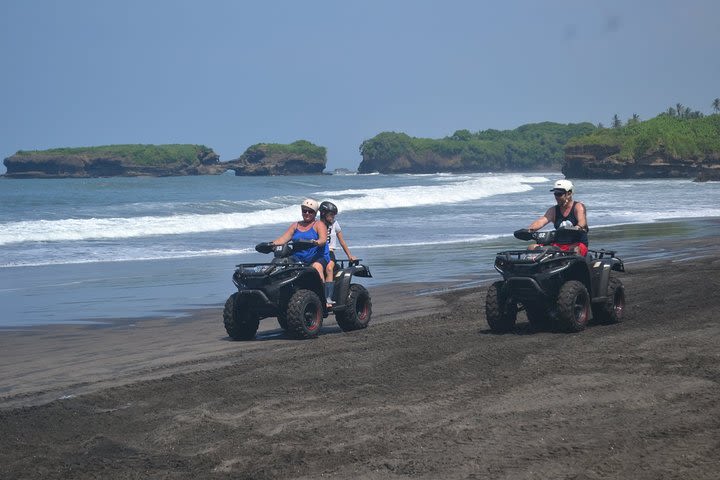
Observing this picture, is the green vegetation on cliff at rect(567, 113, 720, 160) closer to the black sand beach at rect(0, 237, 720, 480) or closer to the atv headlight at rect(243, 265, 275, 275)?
the black sand beach at rect(0, 237, 720, 480)

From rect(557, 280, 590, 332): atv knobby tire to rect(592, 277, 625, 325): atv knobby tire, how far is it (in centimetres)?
32

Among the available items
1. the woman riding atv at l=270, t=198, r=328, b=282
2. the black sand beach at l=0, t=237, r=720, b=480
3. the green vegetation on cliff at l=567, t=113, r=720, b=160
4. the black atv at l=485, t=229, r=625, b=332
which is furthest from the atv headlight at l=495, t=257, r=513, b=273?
the green vegetation on cliff at l=567, t=113, r=720, b=160

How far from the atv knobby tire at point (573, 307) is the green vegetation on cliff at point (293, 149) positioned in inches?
5935

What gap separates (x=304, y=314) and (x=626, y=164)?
107 meters

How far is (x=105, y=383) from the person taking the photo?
9.45 m

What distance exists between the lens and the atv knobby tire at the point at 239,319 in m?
11.8

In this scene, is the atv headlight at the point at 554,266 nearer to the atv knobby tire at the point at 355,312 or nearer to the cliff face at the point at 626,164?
the atv knobby tire at the point at 355,312

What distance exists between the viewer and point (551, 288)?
36.6ft

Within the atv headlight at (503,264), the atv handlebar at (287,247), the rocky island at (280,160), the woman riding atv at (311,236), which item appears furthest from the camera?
the rocky island at (280,160)

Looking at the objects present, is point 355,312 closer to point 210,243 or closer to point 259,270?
point 259,270

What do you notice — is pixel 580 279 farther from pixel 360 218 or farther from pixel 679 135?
pixel 679 135

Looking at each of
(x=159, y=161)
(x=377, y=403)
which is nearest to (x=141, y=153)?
(x=159, y=161)

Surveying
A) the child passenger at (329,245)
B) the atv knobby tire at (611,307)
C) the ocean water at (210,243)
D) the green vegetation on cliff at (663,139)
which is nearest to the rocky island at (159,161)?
the green vegetation on cliff at (663,139)

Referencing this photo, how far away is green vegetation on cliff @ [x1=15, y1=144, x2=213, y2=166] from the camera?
14762cm
